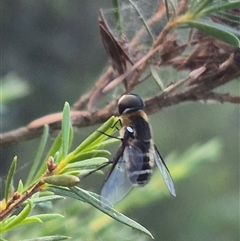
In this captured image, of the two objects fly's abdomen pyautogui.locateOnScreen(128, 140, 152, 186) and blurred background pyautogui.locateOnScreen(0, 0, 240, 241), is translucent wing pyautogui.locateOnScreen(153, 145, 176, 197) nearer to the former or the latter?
fly's abdomen pyautogui.locateOnScreen(128, 140, 152, 186)

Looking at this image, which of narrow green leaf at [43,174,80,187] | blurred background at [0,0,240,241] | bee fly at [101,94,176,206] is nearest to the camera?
narrow green leaf at [43,174,80,187]

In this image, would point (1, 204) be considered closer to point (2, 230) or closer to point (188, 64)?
point (2, 230)

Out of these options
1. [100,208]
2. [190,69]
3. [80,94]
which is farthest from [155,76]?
[80,94]

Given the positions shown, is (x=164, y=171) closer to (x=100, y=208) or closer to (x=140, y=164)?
(x=140, y=164)

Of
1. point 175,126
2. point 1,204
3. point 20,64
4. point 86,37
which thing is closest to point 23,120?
point 20,64

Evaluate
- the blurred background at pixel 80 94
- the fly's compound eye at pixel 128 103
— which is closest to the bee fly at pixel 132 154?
the fly's compound eye at pixel 128 103

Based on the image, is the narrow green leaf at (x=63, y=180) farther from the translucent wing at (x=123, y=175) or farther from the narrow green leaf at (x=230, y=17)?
the narrow green leaf at (x=230, y=17)

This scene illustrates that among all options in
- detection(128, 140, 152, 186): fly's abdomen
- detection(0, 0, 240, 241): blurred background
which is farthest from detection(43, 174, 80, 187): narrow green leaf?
detection(0, 0, 240, 241): blurred background

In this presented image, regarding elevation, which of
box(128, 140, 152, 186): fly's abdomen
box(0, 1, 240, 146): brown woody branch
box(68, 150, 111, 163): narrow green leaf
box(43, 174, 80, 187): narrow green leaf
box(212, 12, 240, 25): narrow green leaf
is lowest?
box(128, 140, 152, 186): fly's abdomen
